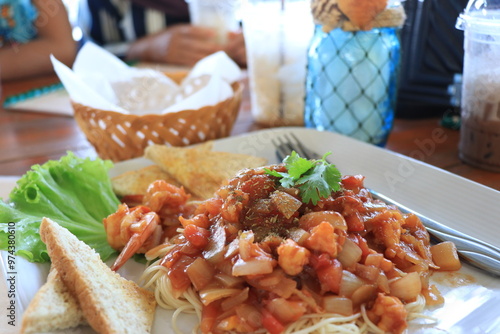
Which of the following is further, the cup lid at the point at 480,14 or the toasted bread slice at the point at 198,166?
the toasted bread slice at the point at 198,166

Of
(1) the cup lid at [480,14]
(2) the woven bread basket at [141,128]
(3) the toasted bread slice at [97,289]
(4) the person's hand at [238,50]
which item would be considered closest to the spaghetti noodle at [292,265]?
(3) the toasted bread slice at [97,289]

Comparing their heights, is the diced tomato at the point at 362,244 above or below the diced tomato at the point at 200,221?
below

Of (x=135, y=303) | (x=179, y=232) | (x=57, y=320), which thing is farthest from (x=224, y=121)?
(x=57, y=320)

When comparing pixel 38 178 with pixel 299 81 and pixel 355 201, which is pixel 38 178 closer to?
pixel 355 201

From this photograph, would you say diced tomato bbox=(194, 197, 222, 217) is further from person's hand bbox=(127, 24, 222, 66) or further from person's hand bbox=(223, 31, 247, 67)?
person's hand bbox=(127, 24, 222, 66)

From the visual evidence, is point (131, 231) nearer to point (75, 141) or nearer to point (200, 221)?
point (200, 221)

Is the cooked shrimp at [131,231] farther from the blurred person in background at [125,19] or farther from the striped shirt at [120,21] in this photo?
the striped shirt at [120,21]
